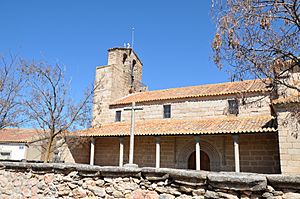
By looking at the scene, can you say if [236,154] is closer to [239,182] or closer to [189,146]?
[189,146]

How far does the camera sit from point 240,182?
8.81 feet

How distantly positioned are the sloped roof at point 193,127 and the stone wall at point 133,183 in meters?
8.88

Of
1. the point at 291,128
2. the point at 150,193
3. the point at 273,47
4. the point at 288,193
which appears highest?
the point at 273,47

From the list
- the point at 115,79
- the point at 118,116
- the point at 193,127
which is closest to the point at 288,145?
the point at 193,127

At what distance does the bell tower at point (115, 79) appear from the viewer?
Answer: 19.5 metres

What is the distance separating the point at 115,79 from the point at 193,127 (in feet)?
31.4

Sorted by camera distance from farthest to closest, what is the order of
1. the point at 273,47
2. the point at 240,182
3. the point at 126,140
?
1. the point at 126,140
2. the point at 273,47
3. the point at 240,182

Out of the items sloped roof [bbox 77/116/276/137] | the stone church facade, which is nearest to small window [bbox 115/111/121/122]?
the stone church facade

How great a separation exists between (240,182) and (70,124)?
41.7 feet

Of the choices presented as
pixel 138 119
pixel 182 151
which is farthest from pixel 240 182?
pixel 138 119

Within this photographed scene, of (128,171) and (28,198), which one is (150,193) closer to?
(128,171)

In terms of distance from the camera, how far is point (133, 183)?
3561 mm

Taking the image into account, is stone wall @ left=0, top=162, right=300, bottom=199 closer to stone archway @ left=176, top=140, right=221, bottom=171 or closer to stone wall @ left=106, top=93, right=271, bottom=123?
stone archway @ left=176, top=140, right=221, bottom=171

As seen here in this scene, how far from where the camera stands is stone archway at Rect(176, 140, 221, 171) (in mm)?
13328
